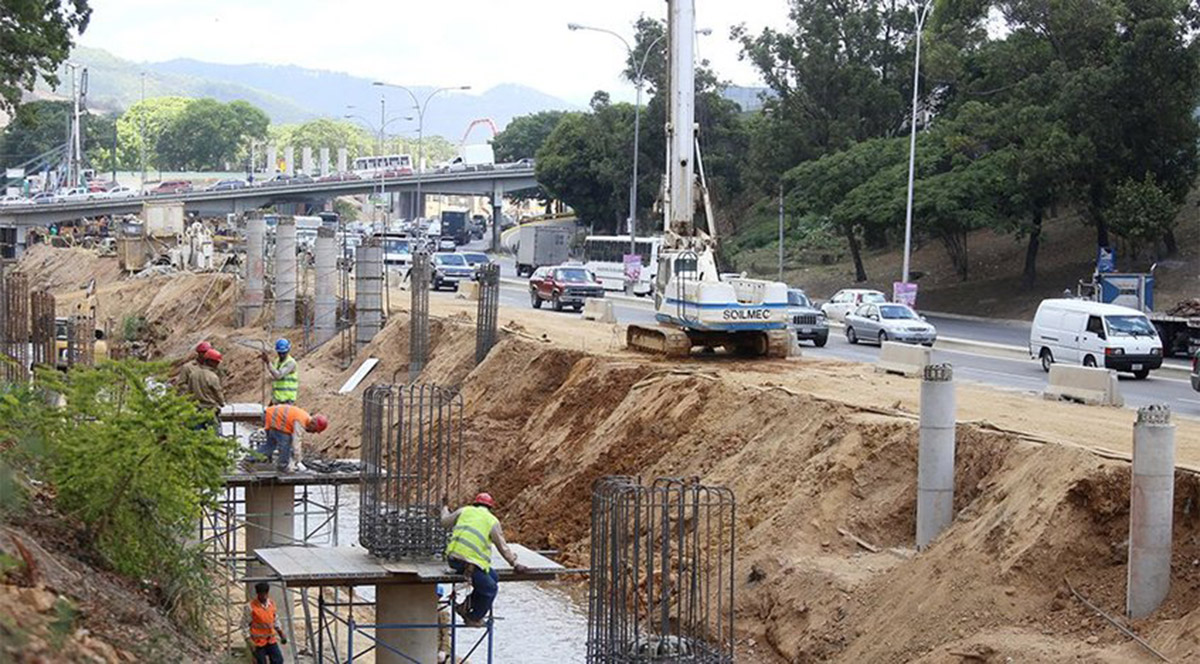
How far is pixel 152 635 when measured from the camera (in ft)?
49.4

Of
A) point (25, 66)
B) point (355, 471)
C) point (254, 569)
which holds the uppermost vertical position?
point (25, 66)

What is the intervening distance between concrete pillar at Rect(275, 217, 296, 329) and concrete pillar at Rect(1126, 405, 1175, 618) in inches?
1617

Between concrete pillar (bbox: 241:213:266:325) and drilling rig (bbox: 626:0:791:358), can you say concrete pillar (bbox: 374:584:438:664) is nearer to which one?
drilling rig (bbox: 626:0:791:358)

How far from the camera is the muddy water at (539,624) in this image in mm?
24672

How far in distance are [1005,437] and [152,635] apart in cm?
1238

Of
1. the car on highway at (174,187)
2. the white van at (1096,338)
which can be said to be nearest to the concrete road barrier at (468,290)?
the white van at (1096,338)

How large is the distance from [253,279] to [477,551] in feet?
141

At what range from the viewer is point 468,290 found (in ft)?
220

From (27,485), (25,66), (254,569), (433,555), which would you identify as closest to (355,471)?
(254,569)

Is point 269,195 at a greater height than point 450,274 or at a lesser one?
greater

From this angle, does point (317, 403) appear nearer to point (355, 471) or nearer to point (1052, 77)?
point (355, 471)

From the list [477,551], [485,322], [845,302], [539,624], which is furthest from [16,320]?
[477,551]

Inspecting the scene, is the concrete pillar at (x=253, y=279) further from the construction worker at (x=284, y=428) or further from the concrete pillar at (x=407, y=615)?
the concrete pillar at (x=407, y=615)

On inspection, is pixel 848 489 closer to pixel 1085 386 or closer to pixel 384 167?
pixel 1085 386
